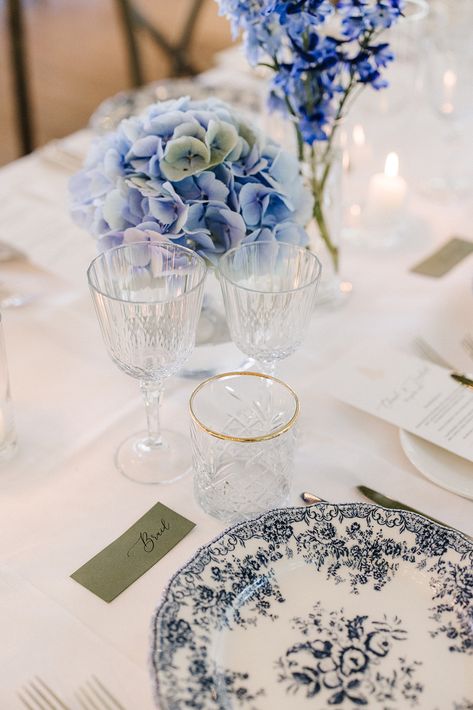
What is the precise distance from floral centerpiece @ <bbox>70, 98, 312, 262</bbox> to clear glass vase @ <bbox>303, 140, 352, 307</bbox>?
16 cm

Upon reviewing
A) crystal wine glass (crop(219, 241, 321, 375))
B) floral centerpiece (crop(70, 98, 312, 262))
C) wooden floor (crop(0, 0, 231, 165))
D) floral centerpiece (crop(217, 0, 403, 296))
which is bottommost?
wooden floor (crop(0, 0, 231, 165))

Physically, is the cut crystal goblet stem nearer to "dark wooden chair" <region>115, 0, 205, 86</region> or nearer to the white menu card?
the white menu card

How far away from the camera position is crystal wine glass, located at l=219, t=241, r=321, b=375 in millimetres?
775

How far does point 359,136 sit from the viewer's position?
4.68 feet

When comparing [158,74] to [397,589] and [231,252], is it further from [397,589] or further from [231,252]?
[397,589]

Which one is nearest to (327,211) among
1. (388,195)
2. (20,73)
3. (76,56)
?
(388,195)

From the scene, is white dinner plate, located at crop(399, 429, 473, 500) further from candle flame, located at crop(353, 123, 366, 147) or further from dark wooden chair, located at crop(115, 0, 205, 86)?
dark wooden chair, located at crop(115, 0, 205, 86)

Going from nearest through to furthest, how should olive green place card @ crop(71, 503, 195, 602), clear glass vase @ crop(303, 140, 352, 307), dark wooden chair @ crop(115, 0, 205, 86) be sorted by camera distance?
1. olive green place card @ crop(71, 503, 195, 602)
2. clear glass vase @ crop(303, 140, 352, 307)
3. dark wooden chair @ crop(115, 0, 205, 86)

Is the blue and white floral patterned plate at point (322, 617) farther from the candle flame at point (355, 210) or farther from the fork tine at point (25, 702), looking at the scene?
the candle flame at point (355, 210)

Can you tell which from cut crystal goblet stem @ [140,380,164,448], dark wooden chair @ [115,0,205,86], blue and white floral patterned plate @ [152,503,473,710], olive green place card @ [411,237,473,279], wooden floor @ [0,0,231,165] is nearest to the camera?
blue and white floral patterned plate @ [152,503,473,710]

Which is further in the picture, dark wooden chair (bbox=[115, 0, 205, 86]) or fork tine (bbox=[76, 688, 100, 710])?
dark wooden chair (bbox=[115, 0, 205, 86])

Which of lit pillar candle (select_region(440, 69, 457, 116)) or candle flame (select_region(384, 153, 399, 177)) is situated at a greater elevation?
lit pillar candle (select_region(440, 69, 457, 116))

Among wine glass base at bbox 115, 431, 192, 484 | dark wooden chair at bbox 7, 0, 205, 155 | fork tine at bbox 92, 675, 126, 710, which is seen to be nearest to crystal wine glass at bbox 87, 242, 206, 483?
wine glass base at bbox 115, 431, 192, 484

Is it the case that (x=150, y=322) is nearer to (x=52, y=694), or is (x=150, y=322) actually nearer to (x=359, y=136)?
(x=52, y=694)
